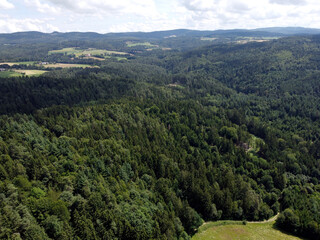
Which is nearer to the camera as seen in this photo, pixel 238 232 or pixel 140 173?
pixel 238 232

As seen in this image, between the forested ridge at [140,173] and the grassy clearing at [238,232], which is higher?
the forested ridge at [140,173]

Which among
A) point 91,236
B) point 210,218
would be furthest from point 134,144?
point 91,236

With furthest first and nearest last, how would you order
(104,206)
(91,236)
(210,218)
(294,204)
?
(294,204)
(210,218)
(104,206)
(91,236)

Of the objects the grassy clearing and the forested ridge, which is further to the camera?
the grassy clearing

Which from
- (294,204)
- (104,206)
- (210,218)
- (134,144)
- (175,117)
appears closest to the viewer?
(104,206)

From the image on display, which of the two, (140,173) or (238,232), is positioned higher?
(140,173)

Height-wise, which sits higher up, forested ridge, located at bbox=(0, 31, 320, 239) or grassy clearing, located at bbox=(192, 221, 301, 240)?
forested ridge, located at bbox=(0, 31, 320, 239)

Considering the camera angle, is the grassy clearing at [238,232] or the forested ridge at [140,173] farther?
the grassy clearing at [238,232]

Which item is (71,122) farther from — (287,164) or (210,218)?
(287,164)
